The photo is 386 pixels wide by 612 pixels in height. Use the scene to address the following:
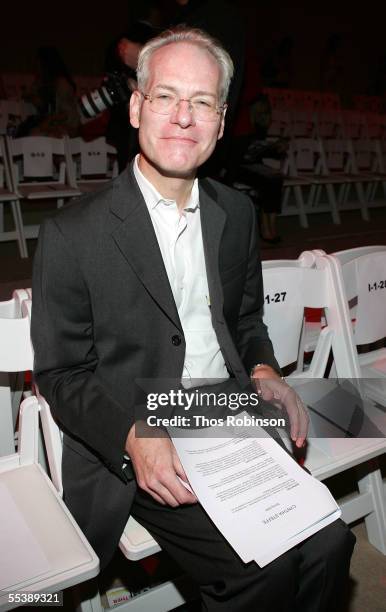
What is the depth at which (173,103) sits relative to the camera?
142 centimetres

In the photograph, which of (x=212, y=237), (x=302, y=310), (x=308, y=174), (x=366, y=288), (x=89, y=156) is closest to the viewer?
(x=212, y=237)

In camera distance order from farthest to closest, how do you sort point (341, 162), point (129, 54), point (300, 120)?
1. point (300, 120)
2. point (341, 162)
3. point (129, 54)

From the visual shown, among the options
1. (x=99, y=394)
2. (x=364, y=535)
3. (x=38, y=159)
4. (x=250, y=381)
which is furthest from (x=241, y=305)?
(x=38, y=159)

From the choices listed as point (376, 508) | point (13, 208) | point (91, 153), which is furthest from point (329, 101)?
point (376, 508)

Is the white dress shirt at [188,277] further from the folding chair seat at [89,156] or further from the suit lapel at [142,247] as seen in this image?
the folding chair seat at [89,156]

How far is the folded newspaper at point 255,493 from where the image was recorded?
1.21 metres

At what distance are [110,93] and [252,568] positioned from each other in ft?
7.15

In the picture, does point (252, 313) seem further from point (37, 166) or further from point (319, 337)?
point (37, 166)

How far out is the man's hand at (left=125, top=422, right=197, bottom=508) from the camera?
126cm

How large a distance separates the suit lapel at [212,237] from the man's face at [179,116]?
6.9 inches

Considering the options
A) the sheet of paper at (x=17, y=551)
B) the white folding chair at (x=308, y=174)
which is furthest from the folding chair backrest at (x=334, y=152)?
the sheet of paper at (x=17, y=551)

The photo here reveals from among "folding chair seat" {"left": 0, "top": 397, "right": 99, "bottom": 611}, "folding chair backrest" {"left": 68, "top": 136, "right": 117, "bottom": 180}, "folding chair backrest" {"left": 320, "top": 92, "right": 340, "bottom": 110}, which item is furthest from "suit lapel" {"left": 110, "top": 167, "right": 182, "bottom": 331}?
"folding chair backrest" {"left": 320, "top": 92, "right": 340, "bottom": 110}

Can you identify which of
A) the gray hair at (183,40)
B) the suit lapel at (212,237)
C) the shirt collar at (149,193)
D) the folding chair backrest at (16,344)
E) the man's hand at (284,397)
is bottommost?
the man's hand at (284,397)

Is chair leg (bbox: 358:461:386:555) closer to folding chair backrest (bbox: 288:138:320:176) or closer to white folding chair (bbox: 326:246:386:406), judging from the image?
white folding chair (bbox: 326:246:386:406)
